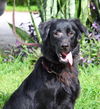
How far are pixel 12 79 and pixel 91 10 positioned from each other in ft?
7.88

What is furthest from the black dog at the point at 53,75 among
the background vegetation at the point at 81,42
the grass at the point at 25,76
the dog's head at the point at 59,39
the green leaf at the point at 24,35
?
the green leaf at the point at 24,35

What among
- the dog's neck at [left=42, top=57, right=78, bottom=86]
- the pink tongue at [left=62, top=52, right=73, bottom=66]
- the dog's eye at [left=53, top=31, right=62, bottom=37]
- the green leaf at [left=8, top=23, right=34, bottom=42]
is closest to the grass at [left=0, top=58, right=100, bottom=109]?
the green leaf at [left=8, top=23, right=34, bottom=42]

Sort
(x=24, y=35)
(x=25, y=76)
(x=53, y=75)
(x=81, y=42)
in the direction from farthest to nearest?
(x=24, y=35) < (x=81, y=42) < (x=25, y=76) < (x=53, y=75)

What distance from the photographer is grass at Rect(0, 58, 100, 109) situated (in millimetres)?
5597

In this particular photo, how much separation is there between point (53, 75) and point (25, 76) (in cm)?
231

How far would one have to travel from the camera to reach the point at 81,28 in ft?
15.5

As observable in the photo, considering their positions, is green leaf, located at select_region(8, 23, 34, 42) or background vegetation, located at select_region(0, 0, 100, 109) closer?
background vegetation, located at select_region(0, 0, 100, 109)

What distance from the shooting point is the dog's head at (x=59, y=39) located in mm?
4520

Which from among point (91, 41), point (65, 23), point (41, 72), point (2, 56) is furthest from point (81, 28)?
point (2, 56)

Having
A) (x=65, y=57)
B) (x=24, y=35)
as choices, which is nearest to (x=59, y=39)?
(x=65, y=57)

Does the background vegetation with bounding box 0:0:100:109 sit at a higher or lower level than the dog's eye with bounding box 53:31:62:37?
Answer: lower

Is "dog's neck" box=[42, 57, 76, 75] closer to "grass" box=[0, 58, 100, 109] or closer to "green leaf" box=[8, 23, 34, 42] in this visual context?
"grass" box=[0, 58, 100, 109]

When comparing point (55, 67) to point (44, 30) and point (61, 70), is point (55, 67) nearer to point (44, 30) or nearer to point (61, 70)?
point (61, 70)

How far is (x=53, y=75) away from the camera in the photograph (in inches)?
183
